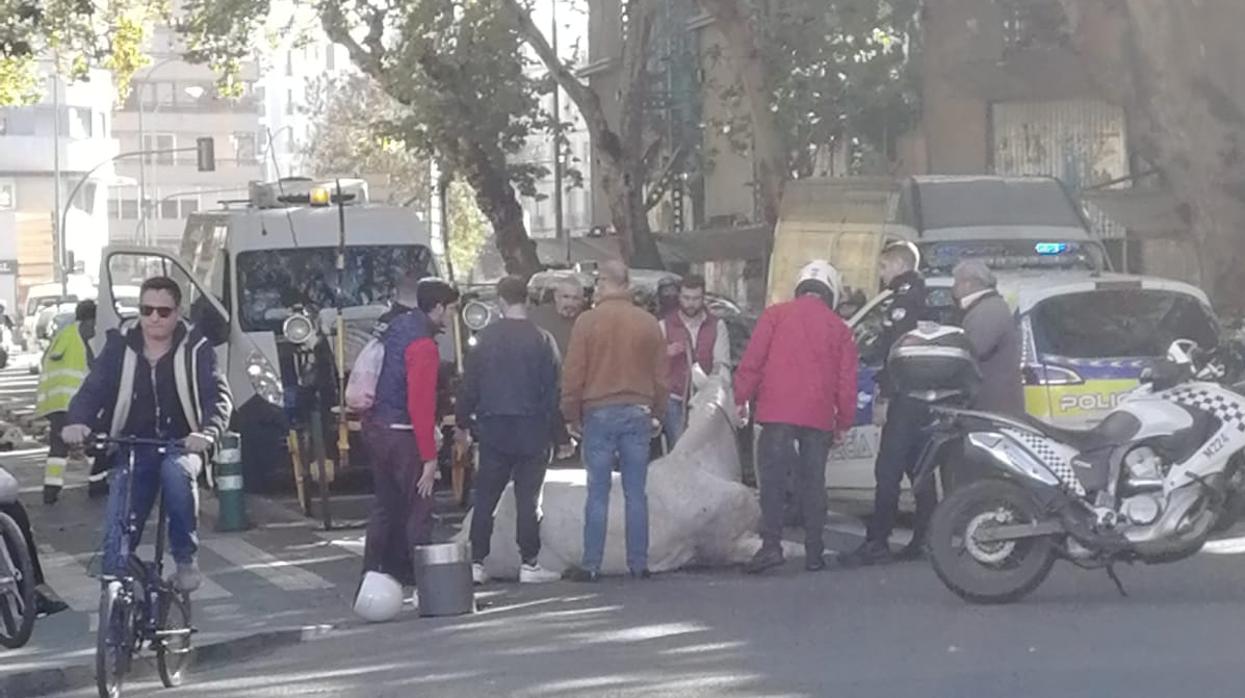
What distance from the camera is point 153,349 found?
34.4 feet

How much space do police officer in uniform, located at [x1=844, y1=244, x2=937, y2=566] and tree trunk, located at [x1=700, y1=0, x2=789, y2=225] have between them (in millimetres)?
15080

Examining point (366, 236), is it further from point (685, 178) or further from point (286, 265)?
point (685, 178)

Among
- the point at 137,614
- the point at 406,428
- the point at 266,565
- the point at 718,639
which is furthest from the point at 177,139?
the point at 137,614

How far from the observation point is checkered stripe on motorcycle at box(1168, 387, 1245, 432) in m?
11.9

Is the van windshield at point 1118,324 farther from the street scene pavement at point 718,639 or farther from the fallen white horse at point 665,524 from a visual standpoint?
the fallen white horse at point 665,524

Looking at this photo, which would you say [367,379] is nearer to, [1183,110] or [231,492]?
[231,492]

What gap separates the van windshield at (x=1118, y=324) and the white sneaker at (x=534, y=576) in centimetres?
341

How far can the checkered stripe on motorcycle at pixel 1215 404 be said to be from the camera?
11938 mm

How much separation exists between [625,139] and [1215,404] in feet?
77.8

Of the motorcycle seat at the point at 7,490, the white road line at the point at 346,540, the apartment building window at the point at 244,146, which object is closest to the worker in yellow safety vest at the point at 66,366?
the white road line at the point at 346,540

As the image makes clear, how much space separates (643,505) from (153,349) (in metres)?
4.01

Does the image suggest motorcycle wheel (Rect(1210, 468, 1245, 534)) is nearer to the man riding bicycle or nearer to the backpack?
the backpack

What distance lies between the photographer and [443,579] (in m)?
12.5

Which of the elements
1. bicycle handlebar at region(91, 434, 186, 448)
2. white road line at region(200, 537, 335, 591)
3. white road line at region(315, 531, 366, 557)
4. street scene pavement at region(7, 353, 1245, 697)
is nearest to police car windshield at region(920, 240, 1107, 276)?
street scene pavement at region(7, 353, 1245, 697)
